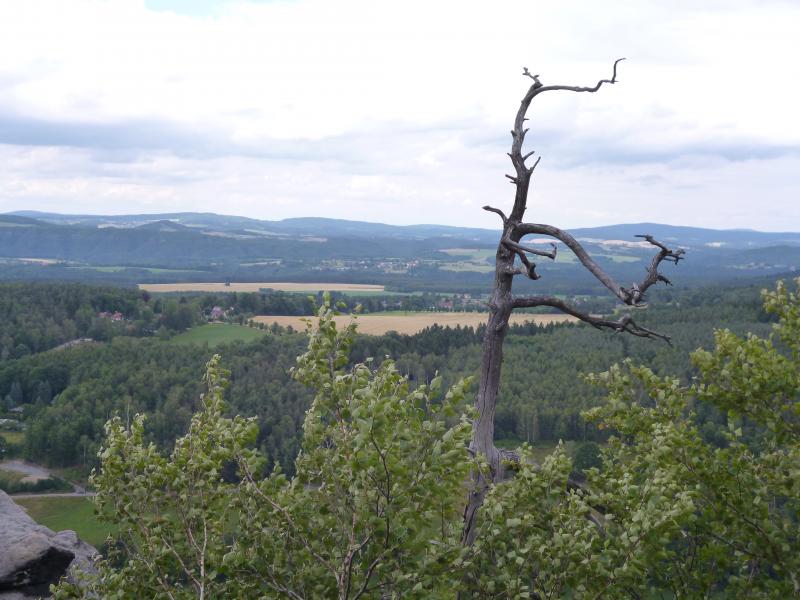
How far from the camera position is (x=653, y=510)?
297 inches

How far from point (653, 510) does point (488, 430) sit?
2.68m

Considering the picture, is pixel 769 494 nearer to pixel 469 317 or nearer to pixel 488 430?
pixel 488 430

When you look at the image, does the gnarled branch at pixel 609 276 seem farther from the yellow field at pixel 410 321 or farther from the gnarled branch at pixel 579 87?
the yellow field at pixel 410 321

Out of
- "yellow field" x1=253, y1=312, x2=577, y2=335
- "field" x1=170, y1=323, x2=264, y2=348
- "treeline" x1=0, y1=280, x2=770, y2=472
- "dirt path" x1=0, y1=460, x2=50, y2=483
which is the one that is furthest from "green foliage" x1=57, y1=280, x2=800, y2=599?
"field" x1=170, y1=323, x2=264, y2=348

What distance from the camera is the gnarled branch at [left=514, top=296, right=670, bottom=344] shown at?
29.5 ft

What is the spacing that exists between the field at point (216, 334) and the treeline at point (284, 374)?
654 centimetres

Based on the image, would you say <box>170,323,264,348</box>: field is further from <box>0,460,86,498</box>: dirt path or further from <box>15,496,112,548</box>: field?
→ <box>15,496,112,548</box>: field

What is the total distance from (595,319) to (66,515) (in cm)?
7863

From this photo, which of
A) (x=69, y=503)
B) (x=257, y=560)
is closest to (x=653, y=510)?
(x=257, y=560)

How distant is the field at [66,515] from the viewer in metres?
65.8

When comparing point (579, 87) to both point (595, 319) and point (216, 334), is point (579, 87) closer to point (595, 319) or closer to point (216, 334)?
point (595, 319)

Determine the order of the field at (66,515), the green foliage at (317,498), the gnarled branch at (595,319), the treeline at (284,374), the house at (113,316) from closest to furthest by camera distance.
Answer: the green foliage at (317,498) < the gnarled branch at (595,319) < the field at (66,515) < the treeline at (284,374) < the house at (113,316)

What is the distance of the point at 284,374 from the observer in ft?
378

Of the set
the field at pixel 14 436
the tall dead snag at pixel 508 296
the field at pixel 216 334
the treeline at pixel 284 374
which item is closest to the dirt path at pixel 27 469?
the treeline at pixel 284 374
